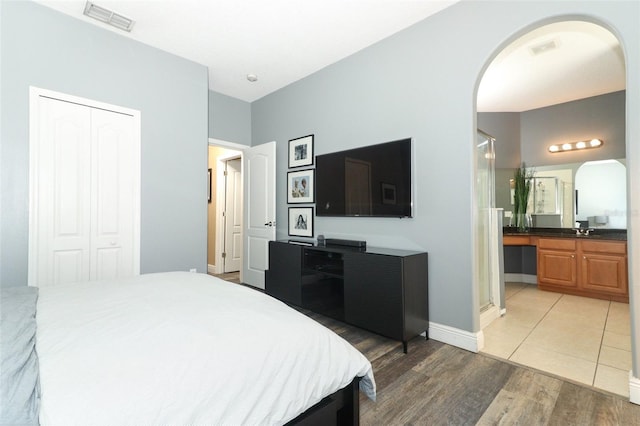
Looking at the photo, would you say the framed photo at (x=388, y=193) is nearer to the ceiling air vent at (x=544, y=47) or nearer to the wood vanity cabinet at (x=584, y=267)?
the ceiling air vent at (x=544, y=47)

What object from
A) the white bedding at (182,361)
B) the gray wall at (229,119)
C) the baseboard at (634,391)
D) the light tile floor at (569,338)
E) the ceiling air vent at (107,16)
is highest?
the ceiling air vent at (107,16)

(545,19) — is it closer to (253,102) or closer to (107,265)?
(253,102)

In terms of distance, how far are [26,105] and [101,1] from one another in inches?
43.1

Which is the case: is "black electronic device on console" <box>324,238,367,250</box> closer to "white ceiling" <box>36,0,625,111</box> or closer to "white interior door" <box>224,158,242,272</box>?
"white ceiling" <box>36,0,625,111</box>

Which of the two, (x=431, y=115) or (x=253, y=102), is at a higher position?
(x=253, y=102)

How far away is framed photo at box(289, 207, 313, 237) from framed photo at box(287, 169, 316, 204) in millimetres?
121

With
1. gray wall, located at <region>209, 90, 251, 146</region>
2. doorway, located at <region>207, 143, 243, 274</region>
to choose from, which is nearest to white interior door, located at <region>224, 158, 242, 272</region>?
doorway, located at <region>207, 143, 243, 274</region>

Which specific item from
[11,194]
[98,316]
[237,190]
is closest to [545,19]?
[98,316]

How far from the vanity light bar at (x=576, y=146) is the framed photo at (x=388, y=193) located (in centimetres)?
341

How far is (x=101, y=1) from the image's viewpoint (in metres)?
2.51

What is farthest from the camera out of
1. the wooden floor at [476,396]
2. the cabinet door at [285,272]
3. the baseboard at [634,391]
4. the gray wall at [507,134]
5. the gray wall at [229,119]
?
the gray wall at [507,134]

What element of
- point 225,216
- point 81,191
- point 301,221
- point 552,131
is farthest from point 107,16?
point 552,131

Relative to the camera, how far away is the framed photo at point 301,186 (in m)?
3.81

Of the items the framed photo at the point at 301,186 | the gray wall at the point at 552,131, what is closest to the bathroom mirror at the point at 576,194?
the gray wall at the point at 552,131
